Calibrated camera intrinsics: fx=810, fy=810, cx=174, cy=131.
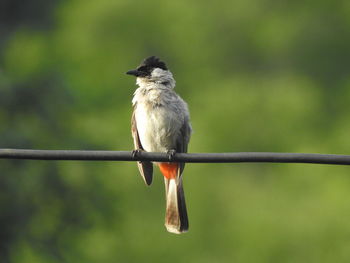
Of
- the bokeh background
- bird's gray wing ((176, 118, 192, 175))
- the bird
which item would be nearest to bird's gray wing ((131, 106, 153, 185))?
the bird

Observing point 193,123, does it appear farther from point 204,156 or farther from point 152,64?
point 204,156

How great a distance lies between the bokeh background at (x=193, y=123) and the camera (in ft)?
34.9

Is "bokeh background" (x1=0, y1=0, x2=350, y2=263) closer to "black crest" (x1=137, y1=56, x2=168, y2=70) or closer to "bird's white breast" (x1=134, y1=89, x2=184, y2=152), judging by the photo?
"black crest" (x1=137, y1=56, x2=168, y2=70)

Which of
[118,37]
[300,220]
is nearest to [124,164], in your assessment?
[300,220]

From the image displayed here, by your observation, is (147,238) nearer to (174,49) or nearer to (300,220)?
(300,220)

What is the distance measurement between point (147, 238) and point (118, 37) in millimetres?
9037

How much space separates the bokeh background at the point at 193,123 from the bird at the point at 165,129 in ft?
12.6

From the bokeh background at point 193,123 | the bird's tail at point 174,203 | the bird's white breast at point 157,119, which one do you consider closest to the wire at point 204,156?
the bird's white breast at point 157,119

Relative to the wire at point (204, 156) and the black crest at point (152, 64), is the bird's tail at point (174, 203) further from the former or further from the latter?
the wire at point (204, 156)

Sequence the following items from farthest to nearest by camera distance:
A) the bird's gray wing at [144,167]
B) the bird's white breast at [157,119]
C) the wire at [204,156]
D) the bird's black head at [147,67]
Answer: the bird's black head at [147,67]
the bird's gray wing at [144,167]
the bird's white breast at [157,119]
the wire at [204,156]

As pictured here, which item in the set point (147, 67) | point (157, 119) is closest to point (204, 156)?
point (157, 119)

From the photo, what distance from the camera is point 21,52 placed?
19766 millimetres

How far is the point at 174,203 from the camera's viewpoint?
21.7 feet

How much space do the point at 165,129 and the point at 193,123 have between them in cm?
1194
